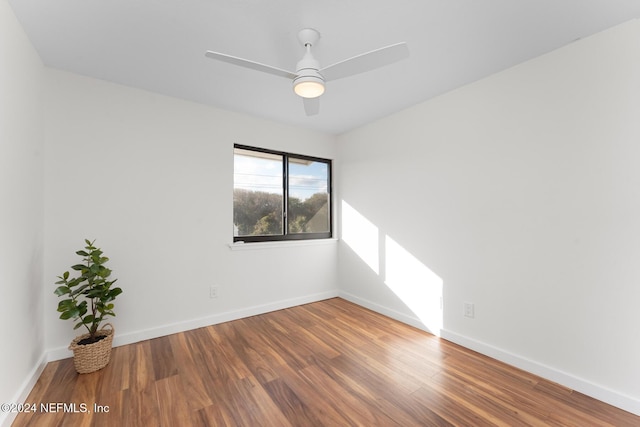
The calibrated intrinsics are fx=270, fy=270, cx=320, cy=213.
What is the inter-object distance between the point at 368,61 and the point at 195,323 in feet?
9.15

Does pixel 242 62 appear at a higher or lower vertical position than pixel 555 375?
higher

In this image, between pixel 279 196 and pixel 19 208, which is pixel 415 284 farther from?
pixel 19 208

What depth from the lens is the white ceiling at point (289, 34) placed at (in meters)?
1.51

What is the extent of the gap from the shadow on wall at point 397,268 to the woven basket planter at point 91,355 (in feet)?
8.61

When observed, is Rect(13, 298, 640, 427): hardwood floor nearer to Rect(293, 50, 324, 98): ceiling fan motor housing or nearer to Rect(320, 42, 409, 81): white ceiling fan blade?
Rect(293, 50, 324, 98): ceiling fan motor housing

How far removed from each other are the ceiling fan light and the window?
1706 millimetres

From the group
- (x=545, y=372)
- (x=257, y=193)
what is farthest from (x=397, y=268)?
(x=257, y=193)

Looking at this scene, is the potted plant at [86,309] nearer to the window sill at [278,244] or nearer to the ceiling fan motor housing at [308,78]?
the window sill at [278,244]

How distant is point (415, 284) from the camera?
2.81 metres

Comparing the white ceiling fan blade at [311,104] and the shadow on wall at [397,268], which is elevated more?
the white ceiling fan blade at [311,104]

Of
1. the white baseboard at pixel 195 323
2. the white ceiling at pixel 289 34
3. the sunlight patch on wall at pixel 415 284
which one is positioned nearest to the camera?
the white ceiling at pixel 289 34

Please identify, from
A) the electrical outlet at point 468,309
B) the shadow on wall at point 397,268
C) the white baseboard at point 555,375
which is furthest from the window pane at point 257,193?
the white baseboard at point 555,375

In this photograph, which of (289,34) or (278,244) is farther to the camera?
(278,244)

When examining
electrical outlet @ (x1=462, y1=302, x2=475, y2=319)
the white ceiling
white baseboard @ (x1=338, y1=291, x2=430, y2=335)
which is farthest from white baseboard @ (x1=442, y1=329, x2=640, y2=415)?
the white ceiling
